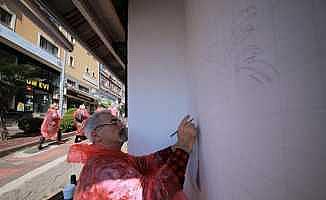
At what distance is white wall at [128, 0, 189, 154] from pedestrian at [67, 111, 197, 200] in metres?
0.58

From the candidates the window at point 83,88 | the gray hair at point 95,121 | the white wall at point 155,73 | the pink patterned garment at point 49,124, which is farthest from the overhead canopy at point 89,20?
the window at point 83,88

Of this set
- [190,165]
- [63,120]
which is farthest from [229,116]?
[63,120]

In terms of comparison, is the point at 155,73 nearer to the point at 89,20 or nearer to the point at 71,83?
the point at 89,20

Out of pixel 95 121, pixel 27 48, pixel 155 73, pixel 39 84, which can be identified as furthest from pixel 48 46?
pixel 95 121

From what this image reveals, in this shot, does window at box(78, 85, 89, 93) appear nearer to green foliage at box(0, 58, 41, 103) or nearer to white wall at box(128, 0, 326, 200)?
green foliage at box(0, 58, 41, 103)

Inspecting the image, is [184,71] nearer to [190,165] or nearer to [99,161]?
[190,165]

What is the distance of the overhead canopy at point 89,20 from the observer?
75.3 inches

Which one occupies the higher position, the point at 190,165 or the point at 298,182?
the point at 298,182

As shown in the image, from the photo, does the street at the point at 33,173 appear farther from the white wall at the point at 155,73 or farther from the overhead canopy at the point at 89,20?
the overhead canopy at the point at 89,20

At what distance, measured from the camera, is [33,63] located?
13.9m

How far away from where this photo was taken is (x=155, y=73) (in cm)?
218

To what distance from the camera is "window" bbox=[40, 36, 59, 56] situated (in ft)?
46.2

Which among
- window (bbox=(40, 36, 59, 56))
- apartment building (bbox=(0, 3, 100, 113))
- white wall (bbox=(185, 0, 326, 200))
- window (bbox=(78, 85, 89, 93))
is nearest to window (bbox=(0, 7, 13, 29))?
apartment building (bbox=(0, 3, 100, 113))

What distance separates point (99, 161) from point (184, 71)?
1.33m
